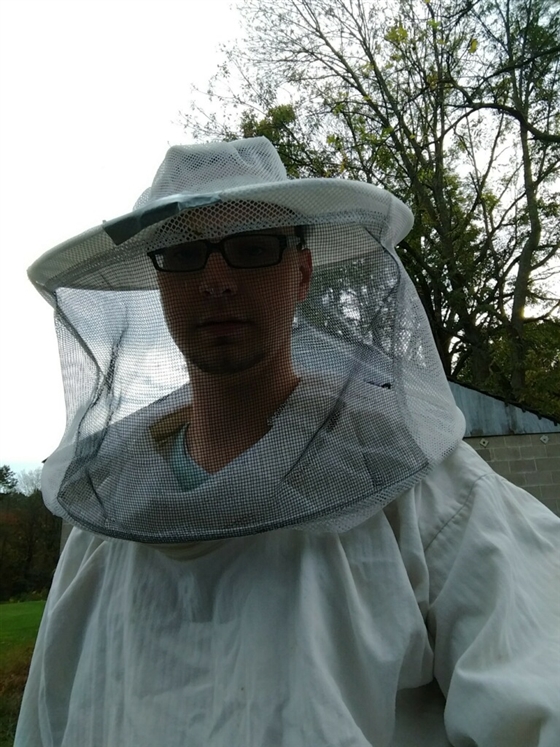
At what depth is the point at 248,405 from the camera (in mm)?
1132

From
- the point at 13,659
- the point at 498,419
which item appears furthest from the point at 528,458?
the point at 13,659

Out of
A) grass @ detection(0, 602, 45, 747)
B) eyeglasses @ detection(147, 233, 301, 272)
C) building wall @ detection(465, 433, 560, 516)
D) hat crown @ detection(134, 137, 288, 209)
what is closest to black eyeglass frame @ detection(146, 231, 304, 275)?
eyeglasses @ detection(147, 233, 301, 272)

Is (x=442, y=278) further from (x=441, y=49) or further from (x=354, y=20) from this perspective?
(x=354, y=20)

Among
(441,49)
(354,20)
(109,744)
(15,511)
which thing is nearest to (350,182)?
(109,744)

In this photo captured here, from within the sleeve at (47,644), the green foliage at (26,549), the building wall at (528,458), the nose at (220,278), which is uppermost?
the nose at (220,278)

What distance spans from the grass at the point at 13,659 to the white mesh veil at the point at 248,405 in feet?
14.0

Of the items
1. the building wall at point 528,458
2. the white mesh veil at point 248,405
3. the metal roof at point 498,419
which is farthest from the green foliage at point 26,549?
the white mesh veil at point 248,405

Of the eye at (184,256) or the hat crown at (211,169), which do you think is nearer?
the eye at (184,256)

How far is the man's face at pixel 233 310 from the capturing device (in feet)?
3.54

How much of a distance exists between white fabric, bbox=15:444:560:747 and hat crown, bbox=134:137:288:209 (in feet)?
2.19

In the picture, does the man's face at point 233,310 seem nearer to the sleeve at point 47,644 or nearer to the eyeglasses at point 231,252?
the eyeglasses at point 231,252

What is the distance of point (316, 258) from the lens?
1159 mm

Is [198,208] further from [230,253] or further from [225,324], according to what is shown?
[225,324]

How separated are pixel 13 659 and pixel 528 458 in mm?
6999
